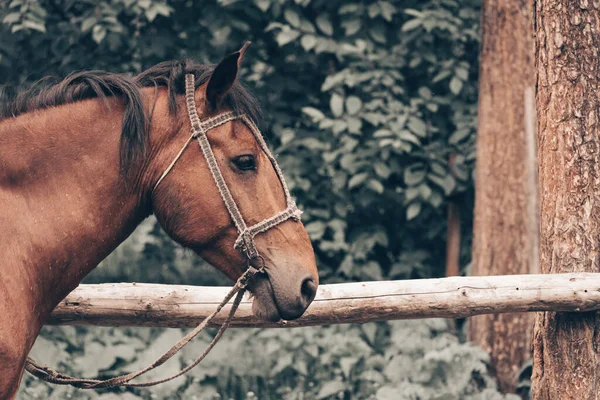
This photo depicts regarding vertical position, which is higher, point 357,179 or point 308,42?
point 308,42

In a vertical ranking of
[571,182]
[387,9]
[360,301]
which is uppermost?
[387,9]

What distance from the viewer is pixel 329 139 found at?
19.1 feet

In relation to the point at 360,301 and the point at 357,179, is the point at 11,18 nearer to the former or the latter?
the point at 357,179

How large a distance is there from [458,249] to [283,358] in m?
1.82

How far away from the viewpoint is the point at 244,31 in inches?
231

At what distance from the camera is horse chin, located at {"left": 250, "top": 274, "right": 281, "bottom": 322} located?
2.44 meters

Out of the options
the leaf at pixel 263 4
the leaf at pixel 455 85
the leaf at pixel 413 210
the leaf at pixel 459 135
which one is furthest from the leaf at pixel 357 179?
the leaf at pixel 263 4

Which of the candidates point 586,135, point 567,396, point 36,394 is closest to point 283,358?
point 36,394

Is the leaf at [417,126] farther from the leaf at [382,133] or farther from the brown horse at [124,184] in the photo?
the brown horse at [124,184]

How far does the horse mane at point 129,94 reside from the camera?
7.86ft

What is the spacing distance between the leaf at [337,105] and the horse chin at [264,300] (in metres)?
3.22

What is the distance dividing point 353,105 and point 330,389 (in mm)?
2083

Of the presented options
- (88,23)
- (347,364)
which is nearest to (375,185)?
(347,364)

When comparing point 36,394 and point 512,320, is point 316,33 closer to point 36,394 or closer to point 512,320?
point 512,320
